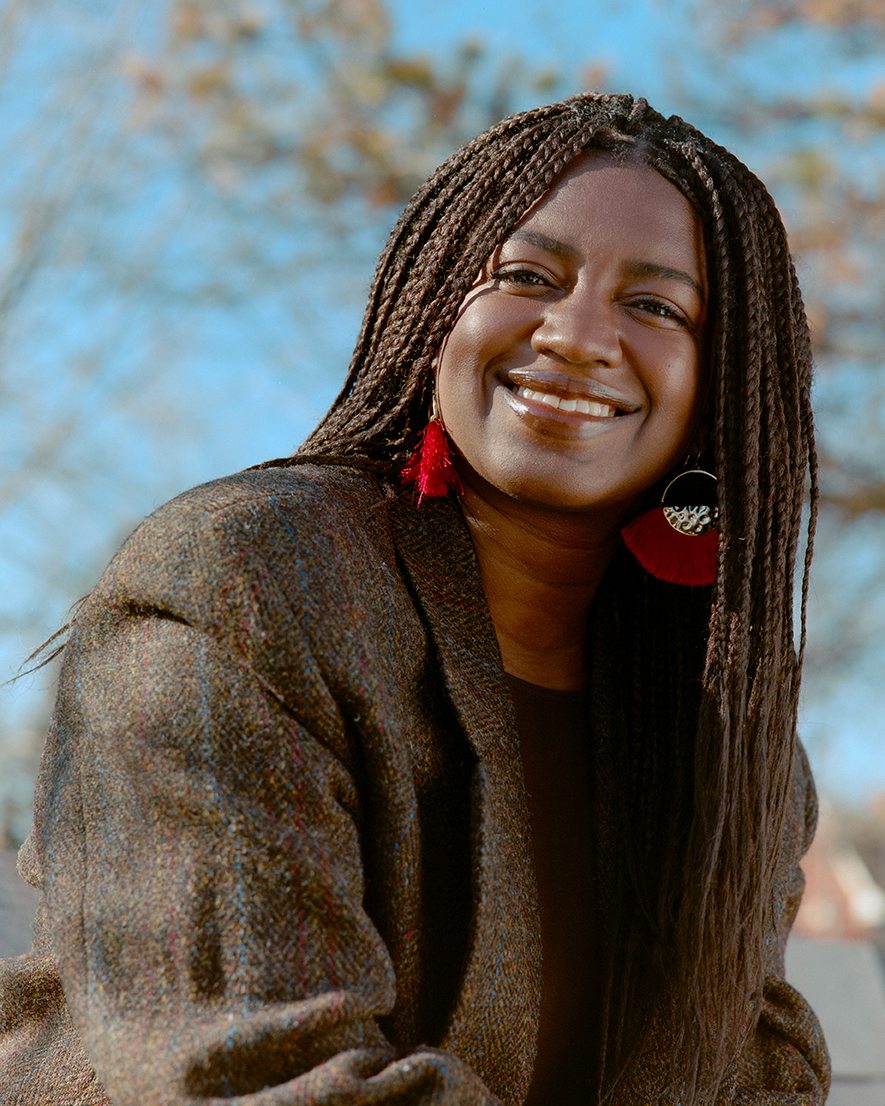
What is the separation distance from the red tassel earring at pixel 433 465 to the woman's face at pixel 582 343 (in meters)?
0.03

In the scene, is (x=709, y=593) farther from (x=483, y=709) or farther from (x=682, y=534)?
(x=483, y=709)

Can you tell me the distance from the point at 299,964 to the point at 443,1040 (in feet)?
0.90

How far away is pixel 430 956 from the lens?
5.24 feet

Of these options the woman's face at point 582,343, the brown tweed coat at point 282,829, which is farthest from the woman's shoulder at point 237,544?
the woman's face at point 582,343

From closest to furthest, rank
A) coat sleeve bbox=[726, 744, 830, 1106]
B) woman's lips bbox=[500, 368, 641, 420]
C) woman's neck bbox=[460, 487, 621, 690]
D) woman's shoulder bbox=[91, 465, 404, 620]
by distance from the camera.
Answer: woman's shoulder bbox=[91, 465, 404, 620] < woman's lips bbox=[500, 368, 641, 420] < woman's neck bbox=[460, 487, 621, 690] < coat sleeve bbox=[726, 744, 830, 1106]

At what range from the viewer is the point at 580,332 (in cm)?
179

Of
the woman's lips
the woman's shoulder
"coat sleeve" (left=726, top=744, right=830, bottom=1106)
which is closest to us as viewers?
the woman's shoulder

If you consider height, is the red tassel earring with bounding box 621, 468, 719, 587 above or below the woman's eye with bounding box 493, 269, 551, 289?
below

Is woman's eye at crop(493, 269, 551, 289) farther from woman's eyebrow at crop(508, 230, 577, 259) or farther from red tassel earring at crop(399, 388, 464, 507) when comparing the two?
red tassel earring at crop(399, 388, 464, 507)

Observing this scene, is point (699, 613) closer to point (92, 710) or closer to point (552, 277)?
point (552, 277)

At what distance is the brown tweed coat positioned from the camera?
1316 millimetres

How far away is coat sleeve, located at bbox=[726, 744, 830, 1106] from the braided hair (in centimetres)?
10

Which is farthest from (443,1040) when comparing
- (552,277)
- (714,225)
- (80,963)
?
(714,225)

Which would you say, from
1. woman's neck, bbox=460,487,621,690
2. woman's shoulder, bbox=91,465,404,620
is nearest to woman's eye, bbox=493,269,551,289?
woman's neck, bbox=460,487,621,690
